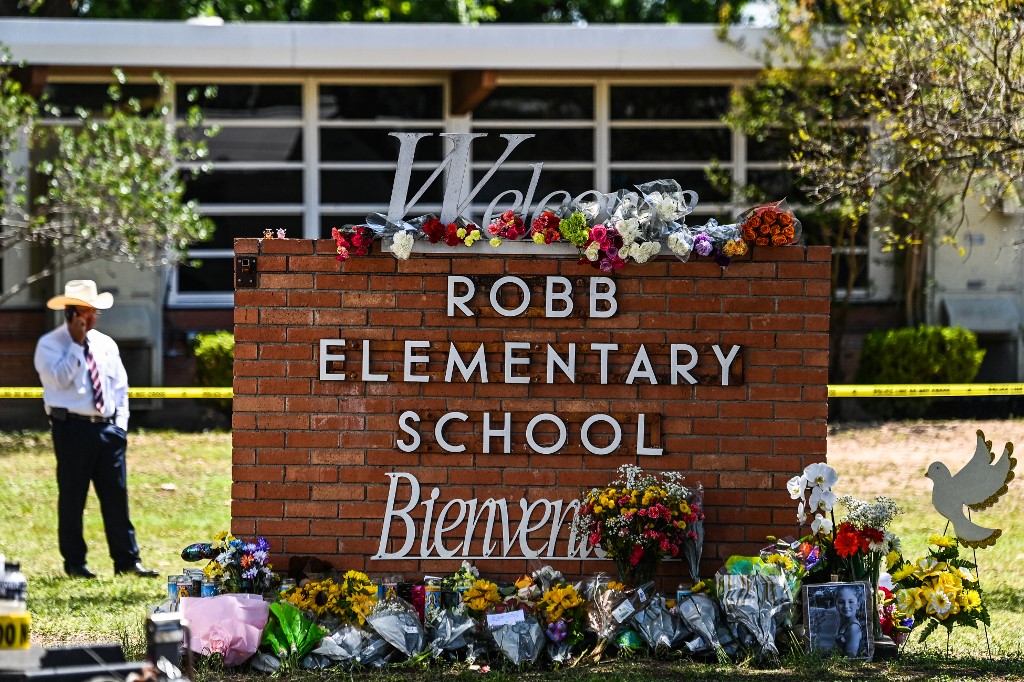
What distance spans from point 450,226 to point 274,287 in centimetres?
97

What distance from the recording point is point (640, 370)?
6594 mm

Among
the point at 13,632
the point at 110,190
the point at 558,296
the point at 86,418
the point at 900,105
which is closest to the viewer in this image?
the point at 13,632

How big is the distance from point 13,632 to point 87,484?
474 centimetres

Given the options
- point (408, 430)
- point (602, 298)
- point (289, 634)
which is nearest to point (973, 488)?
point (602, 298)

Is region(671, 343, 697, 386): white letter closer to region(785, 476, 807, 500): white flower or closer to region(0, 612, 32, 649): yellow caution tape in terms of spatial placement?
region(785, 476, 807, 500): white flower

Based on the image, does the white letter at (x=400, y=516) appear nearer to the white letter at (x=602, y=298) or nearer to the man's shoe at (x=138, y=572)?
the white letter at (x=602, y=298)

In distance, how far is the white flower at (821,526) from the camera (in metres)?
6.22

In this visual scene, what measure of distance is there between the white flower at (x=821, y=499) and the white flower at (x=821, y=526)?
0.05 m

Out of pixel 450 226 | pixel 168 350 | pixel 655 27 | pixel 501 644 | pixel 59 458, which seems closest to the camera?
pixel 501 644

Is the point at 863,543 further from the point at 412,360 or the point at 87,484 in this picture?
the point at 87,484

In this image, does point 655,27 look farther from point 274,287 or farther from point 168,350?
point 274,287

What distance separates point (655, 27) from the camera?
1384cm

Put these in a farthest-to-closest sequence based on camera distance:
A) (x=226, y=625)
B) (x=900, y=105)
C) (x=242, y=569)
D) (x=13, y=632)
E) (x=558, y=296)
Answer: (x=900, y=105) → (x=558, y=296) → (x=242, y=569) → (x=226, y=625) → (x=13, y=632)

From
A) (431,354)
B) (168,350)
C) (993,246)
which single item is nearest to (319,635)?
(431,354)
